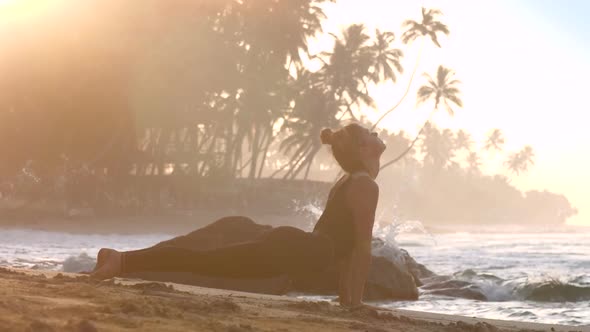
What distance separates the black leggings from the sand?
173mm

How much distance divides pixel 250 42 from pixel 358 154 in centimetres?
4009

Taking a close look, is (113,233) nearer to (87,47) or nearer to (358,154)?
(87,47)

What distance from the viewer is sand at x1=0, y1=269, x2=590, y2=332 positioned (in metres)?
3.26

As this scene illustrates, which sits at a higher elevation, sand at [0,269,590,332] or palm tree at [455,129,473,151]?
palm tree at [455,129,473,151]

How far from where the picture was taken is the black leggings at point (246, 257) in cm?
477

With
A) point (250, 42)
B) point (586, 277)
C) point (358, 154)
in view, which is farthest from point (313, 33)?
point (358, 154)

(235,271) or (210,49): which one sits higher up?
(210,49)

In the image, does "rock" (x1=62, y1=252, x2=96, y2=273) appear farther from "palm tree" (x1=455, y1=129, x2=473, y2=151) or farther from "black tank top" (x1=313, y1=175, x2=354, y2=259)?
"palm tree" (x1=455, y1=129, x2=473, y2=151)

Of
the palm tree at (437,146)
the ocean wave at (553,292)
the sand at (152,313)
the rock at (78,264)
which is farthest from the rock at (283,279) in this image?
the palm tree at (437,146)

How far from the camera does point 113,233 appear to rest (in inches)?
1379

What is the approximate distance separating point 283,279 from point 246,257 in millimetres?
5103

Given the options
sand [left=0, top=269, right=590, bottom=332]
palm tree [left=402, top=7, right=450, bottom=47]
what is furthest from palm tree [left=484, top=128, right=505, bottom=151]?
sand [left=0, top=269, right=590, bottom=332]

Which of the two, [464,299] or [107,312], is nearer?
[107,312]

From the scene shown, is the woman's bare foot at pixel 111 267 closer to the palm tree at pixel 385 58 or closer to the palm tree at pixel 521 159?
the palm tree at pixel 385 58
